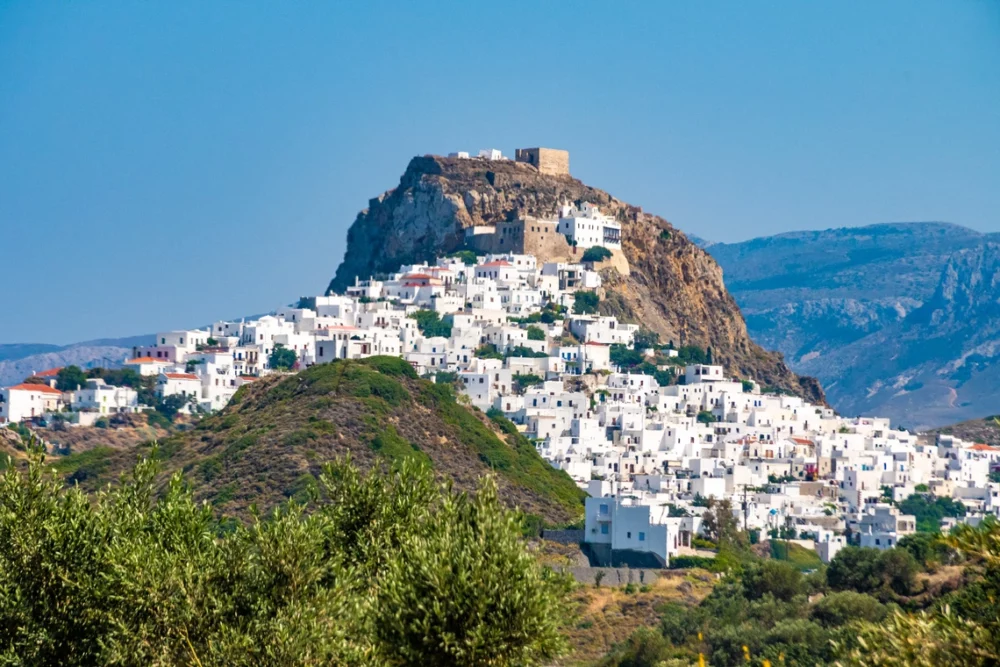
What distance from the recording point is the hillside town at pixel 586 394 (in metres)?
75.9

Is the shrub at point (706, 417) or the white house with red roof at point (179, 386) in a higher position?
the white house with red roof at point (179, 386)

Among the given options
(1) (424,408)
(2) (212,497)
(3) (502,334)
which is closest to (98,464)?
(2) (212,497)

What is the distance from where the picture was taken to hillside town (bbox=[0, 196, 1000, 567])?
75938mm

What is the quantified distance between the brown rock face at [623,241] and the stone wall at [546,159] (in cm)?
87

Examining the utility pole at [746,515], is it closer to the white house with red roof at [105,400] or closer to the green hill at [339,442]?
the green hill at [339,442]

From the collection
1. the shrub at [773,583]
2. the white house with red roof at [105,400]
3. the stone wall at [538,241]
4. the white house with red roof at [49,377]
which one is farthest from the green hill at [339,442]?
the stone wall at [538,241]

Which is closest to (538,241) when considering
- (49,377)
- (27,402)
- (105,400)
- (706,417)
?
(706,417)

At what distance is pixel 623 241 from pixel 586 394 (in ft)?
A: 89.0

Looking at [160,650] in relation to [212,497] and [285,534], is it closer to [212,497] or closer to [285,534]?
[285,534]

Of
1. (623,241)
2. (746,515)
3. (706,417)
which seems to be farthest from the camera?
(623,241)

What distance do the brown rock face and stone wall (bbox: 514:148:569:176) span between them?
2.85ft

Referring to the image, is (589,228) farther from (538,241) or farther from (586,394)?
(586,394)

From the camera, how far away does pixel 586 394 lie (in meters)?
87.9

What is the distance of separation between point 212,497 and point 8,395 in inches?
1152
